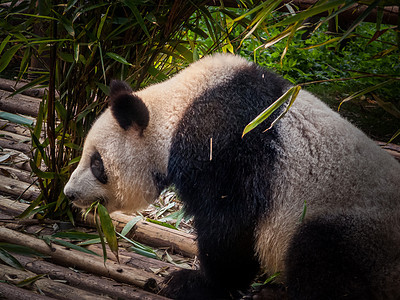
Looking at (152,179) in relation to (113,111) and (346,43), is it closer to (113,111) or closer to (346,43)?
(113,111)

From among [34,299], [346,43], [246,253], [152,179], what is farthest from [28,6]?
[346,43]

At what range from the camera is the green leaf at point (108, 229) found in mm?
2709

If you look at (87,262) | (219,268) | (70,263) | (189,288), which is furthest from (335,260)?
(70,263)

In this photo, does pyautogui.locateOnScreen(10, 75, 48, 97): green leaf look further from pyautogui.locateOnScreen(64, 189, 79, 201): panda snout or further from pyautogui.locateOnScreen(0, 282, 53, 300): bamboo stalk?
pyautogui.locateOnScreen(0, 282, 53, 300): bamboo stalk

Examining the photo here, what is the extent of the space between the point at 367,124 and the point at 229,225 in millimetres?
2850

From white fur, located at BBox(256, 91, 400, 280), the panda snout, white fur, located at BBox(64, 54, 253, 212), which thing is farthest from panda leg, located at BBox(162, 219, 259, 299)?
the panda snout

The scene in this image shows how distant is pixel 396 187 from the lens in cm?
245

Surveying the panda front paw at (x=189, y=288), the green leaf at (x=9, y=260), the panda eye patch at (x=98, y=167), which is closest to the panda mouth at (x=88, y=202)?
the panda eye patch at (x=98, y=167)

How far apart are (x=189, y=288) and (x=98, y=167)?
880 mm

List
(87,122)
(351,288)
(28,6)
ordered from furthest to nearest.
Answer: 1. (87,122)
2. (28,6)
3. (351,288)

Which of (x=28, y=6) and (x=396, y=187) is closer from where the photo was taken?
(x=396, y=187)

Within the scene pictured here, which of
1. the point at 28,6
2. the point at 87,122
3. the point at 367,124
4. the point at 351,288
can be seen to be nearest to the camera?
the point at 351,288

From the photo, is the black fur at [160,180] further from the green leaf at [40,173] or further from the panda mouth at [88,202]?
the green leaf at [40,173]

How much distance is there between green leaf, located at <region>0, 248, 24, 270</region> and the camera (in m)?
2.71
